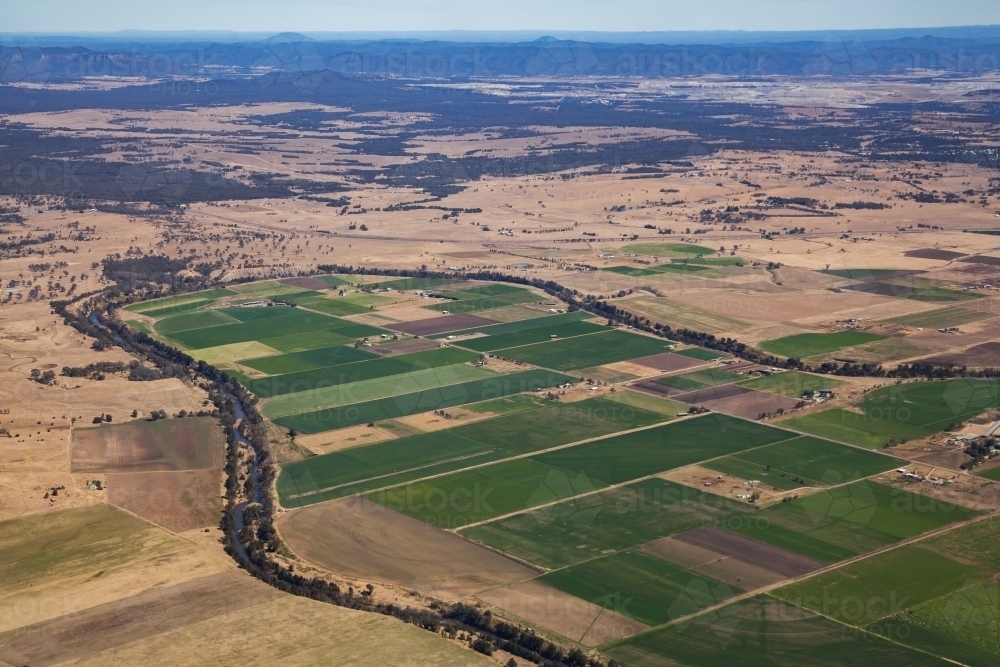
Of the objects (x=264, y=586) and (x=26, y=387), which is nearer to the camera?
(x=264, y=586)

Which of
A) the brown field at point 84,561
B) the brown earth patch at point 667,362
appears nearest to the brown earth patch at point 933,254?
the brown earth patch at point 667,362

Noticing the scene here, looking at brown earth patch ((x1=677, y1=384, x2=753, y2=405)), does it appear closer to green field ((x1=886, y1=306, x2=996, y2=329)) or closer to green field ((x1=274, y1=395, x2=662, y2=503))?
green field ((x1=274, y1=395, x2=662, y2=503))

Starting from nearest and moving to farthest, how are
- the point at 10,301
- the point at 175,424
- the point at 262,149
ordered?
the point at 175,424 → the point at 10,301 → the point at 262,149

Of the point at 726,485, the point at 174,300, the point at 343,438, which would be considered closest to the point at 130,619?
the point at 343,438

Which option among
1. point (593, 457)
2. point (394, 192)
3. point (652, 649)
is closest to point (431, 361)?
point (593, 457)

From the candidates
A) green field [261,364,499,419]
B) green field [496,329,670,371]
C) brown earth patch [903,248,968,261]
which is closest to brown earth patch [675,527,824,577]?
green field [261,364,499,419]

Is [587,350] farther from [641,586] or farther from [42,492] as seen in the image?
[42,492]

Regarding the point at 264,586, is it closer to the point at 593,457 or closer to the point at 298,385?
the point at 593,457
